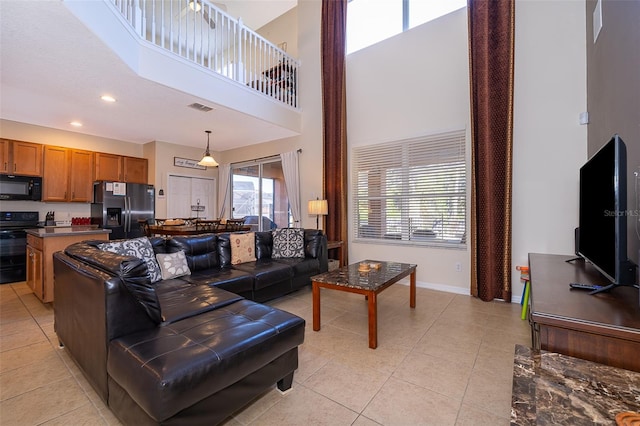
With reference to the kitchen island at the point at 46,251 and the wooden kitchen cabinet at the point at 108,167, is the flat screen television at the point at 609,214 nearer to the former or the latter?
the kitchen island at the point at 46,251

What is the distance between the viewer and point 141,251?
2.76 meters

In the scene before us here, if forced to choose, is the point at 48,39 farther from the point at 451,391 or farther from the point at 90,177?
the point at 451,391

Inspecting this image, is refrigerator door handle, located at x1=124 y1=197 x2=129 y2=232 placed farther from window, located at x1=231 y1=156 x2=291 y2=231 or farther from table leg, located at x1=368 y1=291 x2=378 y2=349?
table leg, located at x1=368 y1=291 x2=378 y2=349

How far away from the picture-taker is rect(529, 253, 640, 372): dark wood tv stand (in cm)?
106

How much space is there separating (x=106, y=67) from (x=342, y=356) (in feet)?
12.4

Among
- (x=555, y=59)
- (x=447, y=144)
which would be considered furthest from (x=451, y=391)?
(x=555, y=59)

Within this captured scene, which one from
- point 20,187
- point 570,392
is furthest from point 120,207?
point 570,392

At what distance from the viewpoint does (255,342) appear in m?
1.49

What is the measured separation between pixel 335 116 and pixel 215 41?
7.10 feet

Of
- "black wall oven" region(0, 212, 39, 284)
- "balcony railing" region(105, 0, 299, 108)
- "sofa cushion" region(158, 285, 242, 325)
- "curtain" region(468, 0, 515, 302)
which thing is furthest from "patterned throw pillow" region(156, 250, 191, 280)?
"curtain" region(468, 0, 515, 302)

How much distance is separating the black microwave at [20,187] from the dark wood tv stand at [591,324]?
6724 millimetres

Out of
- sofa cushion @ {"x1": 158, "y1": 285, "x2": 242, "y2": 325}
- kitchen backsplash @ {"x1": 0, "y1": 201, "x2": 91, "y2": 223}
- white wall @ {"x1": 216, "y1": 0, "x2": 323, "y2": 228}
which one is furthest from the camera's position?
white wall @ {"x1": 216, "y1": 0, "x2": 323, "y2": 228}

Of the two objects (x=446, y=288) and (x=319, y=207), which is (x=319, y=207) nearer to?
(x=319, y=207)

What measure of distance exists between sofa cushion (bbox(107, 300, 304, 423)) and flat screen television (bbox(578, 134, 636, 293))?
1.67 m
